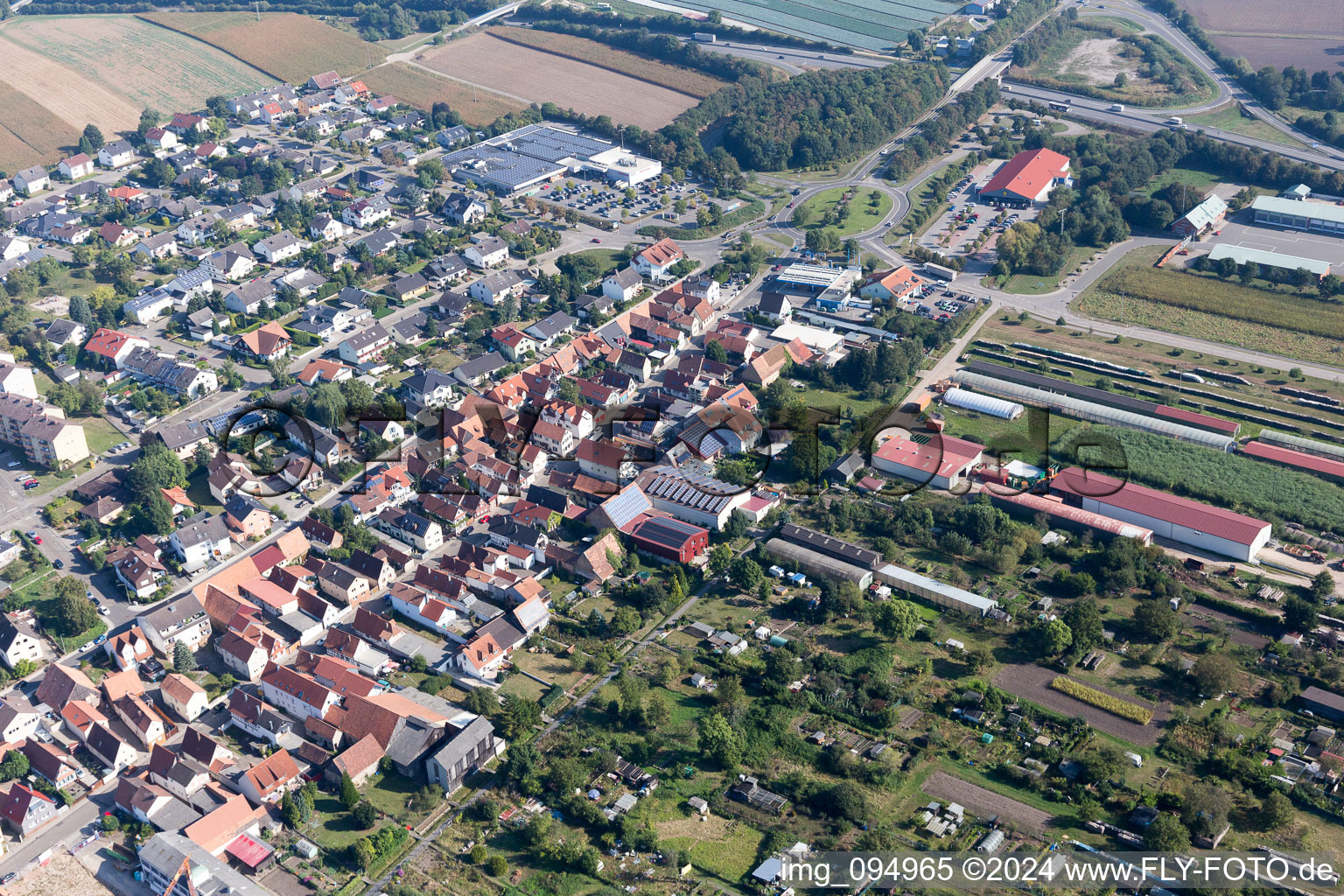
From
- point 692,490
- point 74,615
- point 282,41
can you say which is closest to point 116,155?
point 282,41

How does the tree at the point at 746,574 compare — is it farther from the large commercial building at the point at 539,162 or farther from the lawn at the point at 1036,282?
the large commercial building at the point at 539,162

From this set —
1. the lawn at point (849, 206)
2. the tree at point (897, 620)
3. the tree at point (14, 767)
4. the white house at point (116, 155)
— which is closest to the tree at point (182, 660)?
the tree at point (14, 767)

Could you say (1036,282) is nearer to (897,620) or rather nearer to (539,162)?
(897,620)

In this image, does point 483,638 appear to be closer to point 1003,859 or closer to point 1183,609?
point 1003,859

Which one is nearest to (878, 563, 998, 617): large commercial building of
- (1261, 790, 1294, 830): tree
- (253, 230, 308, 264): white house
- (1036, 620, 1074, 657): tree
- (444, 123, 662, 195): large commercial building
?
(1036, 620, 1074, 657): tree

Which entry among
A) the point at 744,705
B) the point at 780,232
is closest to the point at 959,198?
the point at 780,232

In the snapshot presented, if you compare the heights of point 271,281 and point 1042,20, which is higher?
point 1042,20

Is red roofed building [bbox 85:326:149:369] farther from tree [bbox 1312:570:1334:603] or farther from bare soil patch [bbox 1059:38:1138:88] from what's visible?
bare soil patch [bbox 1059:38:1138:88]

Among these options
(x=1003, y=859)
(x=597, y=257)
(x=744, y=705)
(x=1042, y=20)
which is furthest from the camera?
(x=1042, y=20)
